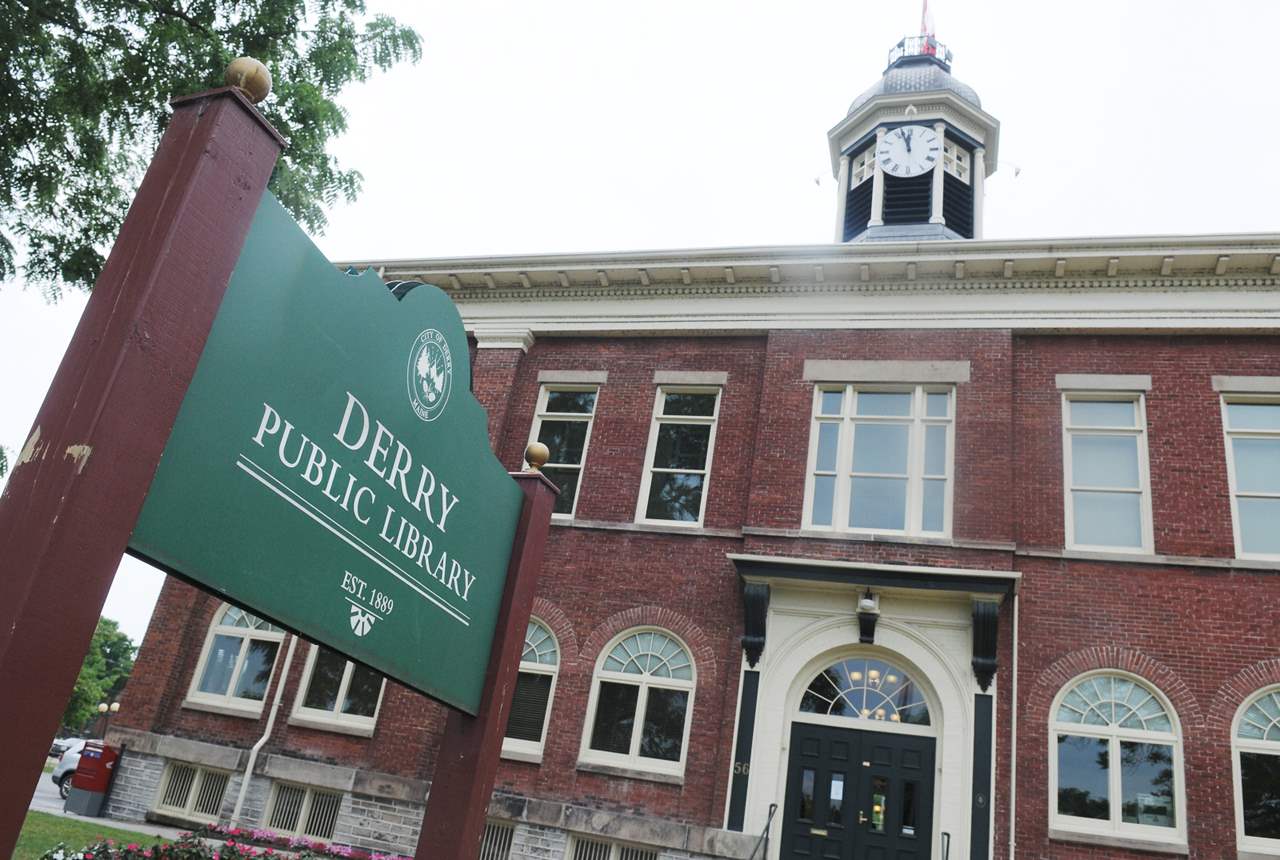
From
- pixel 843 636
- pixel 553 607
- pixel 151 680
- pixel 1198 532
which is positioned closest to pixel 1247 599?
pixel 1198 532

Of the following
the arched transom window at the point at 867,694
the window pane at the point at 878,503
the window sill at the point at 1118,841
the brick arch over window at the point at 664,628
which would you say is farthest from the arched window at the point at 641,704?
Answer: the window sill at the point at 1118,841

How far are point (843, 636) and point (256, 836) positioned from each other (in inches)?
343

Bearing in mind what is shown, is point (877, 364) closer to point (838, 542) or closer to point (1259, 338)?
point (838, 542)

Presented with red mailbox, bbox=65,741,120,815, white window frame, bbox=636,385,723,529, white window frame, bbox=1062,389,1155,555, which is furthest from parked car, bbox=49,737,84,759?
white window frame, bbox=1062,389,1155,555

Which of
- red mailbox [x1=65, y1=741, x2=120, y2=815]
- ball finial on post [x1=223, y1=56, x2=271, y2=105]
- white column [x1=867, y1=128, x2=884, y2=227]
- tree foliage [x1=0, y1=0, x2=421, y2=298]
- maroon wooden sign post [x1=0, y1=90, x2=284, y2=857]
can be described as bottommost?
red mailbox [x1=65, y1=741, x2=120, y2=815]

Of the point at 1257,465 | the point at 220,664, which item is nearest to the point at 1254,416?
the point at 1257,465

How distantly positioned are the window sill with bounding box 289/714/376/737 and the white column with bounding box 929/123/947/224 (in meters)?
14.1

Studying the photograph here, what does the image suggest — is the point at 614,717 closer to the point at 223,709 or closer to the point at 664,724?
the point at 664,724

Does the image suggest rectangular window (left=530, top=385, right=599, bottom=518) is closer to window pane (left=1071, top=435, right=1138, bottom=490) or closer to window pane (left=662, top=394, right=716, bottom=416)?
window pane (left=662, top=394, right=716, bottom=416)

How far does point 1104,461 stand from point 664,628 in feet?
22.9

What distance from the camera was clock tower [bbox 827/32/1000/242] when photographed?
759 inches

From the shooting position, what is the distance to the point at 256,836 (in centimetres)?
1316

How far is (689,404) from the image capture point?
16.3 meters

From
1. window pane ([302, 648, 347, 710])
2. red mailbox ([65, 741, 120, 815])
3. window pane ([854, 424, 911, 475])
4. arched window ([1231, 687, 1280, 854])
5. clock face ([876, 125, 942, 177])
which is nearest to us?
arched window ([1231, 687, 1280, 854])
